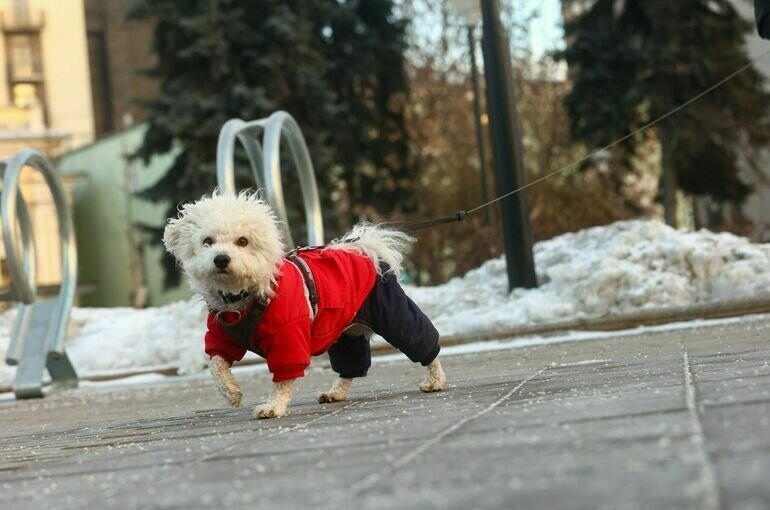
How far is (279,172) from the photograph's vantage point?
39.8ft

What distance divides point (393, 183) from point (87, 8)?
57.6 feet

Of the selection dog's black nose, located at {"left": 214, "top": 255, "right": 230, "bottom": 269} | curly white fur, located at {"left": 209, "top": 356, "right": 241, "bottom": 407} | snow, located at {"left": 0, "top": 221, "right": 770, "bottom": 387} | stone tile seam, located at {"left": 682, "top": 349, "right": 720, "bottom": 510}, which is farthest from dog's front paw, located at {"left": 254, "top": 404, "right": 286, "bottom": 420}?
snow, located at {"left": 0, "top": 221, "right": 770, "bottom": 387}

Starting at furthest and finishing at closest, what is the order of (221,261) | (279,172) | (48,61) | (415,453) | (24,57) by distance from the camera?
1. (48,61)
2. (24,57)
3. (279,172)
4. (221,261)
5. (415,453)

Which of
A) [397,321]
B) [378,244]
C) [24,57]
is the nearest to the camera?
[397,321]

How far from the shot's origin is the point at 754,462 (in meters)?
2.83

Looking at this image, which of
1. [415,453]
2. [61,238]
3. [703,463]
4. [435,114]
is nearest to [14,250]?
[61,238]

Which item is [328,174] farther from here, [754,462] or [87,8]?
[754,462]

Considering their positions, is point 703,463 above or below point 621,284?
below

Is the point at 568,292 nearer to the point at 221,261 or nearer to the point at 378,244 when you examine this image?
the point at 378,244

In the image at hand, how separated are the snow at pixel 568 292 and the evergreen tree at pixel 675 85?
922 centimetres

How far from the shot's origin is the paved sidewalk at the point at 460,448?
2.82 metres

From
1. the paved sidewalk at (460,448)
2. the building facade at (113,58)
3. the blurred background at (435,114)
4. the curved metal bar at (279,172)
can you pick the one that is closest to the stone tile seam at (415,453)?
the paved sidewalk at (460,448)

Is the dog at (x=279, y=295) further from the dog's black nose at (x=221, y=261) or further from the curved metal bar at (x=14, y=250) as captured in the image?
the curved metal bar at (x=14, y=250)

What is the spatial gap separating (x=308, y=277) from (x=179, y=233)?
26.0 inches
